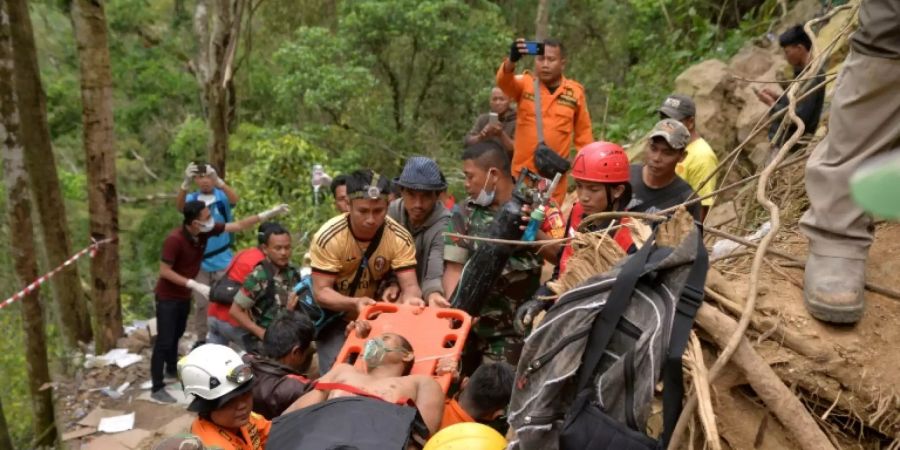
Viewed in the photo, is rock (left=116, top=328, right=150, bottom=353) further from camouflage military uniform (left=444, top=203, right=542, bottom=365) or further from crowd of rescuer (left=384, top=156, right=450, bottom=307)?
camouflage military uniform (left=444, top=203, right=542, bottom=365)

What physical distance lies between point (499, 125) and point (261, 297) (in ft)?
8.36

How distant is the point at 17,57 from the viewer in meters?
8.13

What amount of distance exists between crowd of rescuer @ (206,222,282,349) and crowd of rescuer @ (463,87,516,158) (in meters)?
1.99

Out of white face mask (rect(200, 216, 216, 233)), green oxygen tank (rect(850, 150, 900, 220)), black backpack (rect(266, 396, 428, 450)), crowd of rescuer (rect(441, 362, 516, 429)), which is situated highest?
green oxygen tank (rect(850, 150, 900, 220))

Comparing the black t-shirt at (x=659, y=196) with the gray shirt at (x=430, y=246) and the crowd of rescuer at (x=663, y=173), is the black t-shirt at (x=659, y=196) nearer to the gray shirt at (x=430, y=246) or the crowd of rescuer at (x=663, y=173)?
the crowd of rescuer at (x=663, y=173)

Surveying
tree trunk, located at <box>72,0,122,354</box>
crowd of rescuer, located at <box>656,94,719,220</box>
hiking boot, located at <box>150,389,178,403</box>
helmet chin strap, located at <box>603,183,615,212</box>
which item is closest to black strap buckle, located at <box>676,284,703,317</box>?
helmet chin strap, located at <box>603,183,615,212</box>

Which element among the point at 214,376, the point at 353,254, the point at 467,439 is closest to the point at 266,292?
the point at 353,254

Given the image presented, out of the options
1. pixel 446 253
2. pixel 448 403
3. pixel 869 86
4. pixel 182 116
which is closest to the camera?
pixel 869 86

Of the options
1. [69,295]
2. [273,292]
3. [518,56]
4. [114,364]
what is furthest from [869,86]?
[69,295]

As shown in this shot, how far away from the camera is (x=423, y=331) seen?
423 cm

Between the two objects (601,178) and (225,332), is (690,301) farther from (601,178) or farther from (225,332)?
(225,332)

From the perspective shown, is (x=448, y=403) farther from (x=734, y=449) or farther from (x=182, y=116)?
(x=182, y=116)

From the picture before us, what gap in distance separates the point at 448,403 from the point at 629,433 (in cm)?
176

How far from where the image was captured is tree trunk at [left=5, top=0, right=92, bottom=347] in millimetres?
8062
